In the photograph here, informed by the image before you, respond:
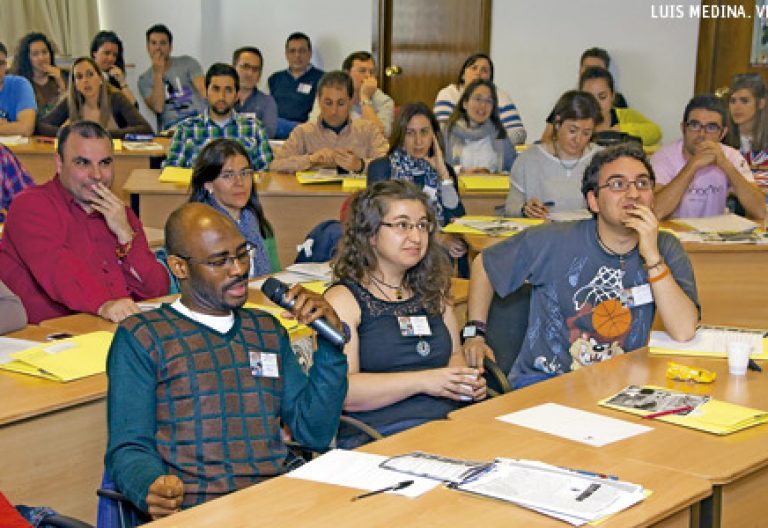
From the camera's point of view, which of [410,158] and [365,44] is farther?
[365,44]

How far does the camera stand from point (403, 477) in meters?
2.36

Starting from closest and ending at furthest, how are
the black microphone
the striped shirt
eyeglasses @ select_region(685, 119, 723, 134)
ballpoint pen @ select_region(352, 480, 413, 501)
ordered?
ballpoint pen @ select_region(352, 480, 413, 501)
the black microphone
eyeglasses @ select_region(685, 119, 723, 134)
the striped shirt

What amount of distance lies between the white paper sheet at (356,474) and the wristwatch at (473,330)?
1.21 m

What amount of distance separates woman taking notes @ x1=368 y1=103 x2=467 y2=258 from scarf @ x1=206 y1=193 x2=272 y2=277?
1213 mm

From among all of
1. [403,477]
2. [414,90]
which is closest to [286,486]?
[403,477]

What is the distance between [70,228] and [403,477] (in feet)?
6.87

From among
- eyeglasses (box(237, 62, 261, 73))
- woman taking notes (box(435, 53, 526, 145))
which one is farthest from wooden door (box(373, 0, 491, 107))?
eyeglasses (box(237, 62, 261, 73))

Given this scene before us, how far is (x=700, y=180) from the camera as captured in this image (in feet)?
18.4

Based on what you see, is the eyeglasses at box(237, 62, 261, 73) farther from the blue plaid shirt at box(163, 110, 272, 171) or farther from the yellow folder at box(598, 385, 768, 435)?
the yellow folder at box(598, 385, 768, 435)

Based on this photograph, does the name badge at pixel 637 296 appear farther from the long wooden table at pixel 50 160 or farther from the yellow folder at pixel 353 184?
the long wooden table at pixel 50 160

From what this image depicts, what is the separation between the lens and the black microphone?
2.48 m

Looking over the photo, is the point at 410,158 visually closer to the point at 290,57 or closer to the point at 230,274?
the point at 230,274

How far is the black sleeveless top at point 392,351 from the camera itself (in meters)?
3.29

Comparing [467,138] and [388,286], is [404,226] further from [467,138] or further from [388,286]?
[467,138]
